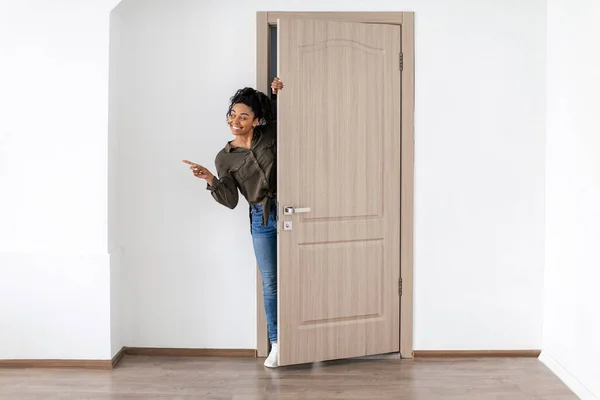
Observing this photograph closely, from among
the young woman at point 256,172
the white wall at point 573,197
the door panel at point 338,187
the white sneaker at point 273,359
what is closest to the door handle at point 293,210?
the door panel at point 338,187

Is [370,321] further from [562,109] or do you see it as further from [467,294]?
[562,109]

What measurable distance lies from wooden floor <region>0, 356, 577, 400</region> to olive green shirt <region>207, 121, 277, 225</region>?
91 cm

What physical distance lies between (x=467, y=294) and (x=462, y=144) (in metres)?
0.93

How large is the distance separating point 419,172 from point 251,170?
1.04 metres

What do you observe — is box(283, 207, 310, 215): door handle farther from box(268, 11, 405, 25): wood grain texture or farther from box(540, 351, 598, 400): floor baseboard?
box(540, 351, 598, 400): floor baseboard

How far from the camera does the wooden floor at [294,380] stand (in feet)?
9.90

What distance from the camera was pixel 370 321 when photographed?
3.50m

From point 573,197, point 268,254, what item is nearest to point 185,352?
point 268,254

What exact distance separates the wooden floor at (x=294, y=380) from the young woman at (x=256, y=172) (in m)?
0.27

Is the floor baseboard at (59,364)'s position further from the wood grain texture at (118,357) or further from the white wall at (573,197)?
the white wall at (573,197)

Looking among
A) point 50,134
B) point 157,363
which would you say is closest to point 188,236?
point 157,363

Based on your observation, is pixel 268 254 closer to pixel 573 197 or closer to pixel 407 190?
pixel 407 190

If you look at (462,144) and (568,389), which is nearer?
(568,389)

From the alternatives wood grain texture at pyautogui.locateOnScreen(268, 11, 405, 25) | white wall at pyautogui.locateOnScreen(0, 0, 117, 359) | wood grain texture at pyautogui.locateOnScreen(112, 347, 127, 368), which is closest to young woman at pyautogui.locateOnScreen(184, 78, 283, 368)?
wood grain texture at pyautogui.locateOnScreen(268, 11, 405, 25)
